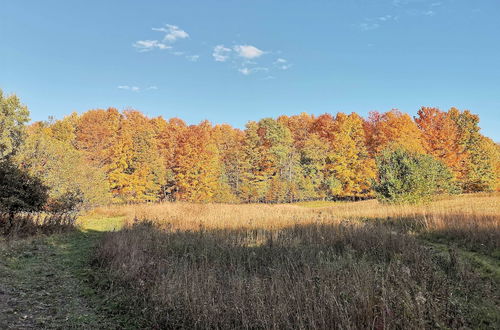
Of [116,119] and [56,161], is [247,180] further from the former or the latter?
[56,161]

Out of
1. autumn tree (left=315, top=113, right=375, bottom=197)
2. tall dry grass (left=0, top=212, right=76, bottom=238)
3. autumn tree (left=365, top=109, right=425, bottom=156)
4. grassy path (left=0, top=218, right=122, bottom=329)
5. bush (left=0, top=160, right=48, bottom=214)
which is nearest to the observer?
grassy path (left=0, top=218, right=122, bottom=329)

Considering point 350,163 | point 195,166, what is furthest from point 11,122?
point 350,163

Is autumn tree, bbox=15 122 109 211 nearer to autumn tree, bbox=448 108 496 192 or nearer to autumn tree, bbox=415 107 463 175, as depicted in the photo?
autumn tree, bbox=415 107 463 175

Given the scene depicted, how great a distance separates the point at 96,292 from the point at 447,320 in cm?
544

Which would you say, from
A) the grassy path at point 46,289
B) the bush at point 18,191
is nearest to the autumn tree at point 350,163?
the bush at point 18,191

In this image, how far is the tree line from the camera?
3050cm

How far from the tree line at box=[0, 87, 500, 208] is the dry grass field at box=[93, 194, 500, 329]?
14.7 metres

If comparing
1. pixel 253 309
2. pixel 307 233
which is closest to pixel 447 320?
pixel 253 309

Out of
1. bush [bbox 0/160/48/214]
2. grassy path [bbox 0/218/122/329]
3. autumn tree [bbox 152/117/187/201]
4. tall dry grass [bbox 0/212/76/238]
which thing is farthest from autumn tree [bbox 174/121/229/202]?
grassy path [bbox 0/218/122/329]

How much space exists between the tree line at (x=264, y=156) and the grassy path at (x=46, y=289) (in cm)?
1258

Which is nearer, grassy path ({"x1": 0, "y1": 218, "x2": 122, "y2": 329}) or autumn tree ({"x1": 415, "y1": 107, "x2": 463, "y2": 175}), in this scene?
grassy path ({"x1": 0, "y1": 218, "x2": 122, "y2": 329})

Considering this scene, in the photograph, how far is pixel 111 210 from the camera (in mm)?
19219

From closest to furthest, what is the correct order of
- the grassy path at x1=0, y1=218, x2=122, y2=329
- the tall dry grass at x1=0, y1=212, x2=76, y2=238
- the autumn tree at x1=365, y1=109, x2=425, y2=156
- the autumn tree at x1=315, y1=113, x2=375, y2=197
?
the grassy path at x1=0, y1=218, x2=122, y2=329 < the tall dry grass at x1=0, y1=212, x2=76, y2=238 < the autumn tree at x1=365, y1=109, x2=425, y2=156 < the autumn tree at x1=315, y1=113, x2=375, y2=197

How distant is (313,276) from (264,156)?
35.7m
